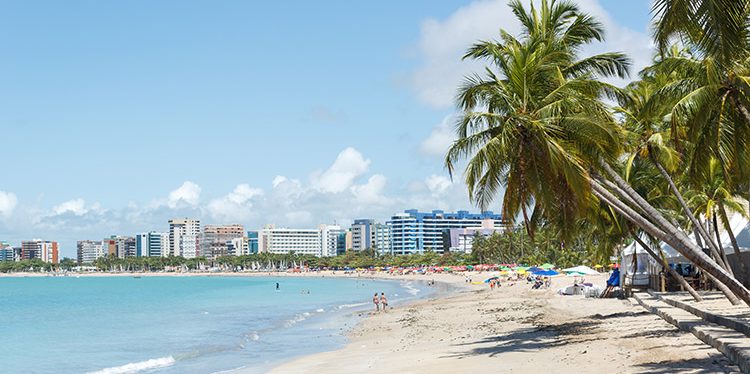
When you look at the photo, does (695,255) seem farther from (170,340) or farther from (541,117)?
(170,340)

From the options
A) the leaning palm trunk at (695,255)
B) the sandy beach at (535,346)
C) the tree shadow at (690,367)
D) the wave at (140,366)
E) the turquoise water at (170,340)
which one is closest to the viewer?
the tree shadow at (690,367)

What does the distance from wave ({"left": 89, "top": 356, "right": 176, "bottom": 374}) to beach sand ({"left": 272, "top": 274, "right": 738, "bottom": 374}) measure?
5.26 m

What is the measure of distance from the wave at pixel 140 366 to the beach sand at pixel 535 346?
5.26 meters

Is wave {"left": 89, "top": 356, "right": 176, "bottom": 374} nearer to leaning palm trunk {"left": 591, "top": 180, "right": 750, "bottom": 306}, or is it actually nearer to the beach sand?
the beach sand

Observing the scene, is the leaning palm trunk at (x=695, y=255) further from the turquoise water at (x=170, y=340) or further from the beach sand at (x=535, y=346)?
the turquoise water at (x=170, y=340)

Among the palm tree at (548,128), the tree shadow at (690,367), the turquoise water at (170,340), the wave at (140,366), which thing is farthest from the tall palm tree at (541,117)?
the wave at (140,366)

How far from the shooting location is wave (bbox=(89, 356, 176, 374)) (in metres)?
24.6

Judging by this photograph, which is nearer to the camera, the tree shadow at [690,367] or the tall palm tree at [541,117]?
the tree shadow at [690,367]

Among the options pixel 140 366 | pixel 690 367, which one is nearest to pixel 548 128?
pixel 690 367

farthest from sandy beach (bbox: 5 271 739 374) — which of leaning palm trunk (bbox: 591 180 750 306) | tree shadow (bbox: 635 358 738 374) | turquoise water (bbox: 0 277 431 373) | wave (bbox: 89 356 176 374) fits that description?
wave (bbox: 89 356 176 374)

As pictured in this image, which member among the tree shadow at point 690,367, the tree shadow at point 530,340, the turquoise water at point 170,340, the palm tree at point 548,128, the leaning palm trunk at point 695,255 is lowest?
the turquoise water at point 170,340

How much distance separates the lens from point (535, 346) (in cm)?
1783

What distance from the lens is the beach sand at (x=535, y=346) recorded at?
13.2 metres

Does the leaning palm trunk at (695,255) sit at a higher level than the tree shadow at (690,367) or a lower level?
higher
